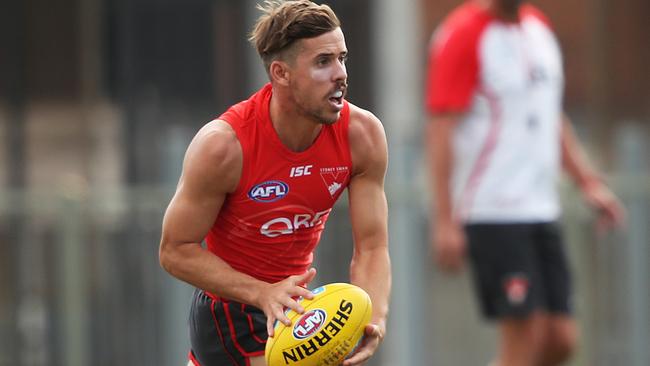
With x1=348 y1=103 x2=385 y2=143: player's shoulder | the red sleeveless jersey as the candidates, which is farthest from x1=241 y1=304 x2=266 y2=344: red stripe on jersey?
x1=348 y1=103 x2=385 y2=143: player's shoulder

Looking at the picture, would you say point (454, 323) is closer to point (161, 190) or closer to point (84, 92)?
point (161, 190)

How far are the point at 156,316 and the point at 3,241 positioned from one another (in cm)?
113

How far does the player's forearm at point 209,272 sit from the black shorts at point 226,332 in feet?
0.93

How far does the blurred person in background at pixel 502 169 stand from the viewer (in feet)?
25.3

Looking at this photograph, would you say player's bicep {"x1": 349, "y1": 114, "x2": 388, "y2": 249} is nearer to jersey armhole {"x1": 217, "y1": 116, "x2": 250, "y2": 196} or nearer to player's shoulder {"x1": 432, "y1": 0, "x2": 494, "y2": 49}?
jersey armhole {"x1": 217, "y1": 116, "x2": 250, "y2": 196}

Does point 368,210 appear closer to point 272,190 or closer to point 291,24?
point 272,190

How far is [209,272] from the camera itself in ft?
17.6

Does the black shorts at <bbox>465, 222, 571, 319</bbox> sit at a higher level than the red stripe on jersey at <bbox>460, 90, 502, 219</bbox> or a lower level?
lower

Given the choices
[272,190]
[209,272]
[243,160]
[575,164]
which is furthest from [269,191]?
[575,164]

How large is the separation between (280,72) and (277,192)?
44 cm

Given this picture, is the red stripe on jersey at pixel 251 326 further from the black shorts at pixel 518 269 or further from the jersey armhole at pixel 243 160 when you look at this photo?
→ the black shorts at pixel 518 269

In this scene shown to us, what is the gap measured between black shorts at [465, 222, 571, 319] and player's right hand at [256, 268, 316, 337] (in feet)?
8.54

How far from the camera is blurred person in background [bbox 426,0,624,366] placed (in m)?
7.70

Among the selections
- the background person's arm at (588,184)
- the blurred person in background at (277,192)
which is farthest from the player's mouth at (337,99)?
the background person's arm at (588,184)
